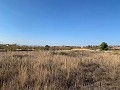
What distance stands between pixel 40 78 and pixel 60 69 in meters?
2.18

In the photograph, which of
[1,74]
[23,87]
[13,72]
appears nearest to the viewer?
[23,87]

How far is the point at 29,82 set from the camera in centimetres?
617

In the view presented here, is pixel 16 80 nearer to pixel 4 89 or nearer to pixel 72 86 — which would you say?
pixel 4 89

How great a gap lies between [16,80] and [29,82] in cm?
43

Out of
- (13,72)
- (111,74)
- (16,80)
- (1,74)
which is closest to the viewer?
(16,80)

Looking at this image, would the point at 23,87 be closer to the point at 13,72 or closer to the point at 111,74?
the point at 13,72

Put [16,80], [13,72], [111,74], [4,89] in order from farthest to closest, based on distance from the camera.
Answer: [111,74]
[13,72]
[16,80]
[4,89]

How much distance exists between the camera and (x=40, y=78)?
6.39 meters

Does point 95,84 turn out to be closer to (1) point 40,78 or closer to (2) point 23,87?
(1) point 40,78

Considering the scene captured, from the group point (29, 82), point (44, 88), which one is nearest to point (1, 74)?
point (29, 82)

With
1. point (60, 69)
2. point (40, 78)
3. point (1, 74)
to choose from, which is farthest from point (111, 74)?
point (1, 74)

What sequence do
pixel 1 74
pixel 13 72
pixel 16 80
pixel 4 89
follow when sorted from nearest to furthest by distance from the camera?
pixel 4 89
pixel 16 80
pixel 1 74
pixel 13 72

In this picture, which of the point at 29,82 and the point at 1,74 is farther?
the point at 1,74

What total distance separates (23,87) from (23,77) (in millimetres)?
581
